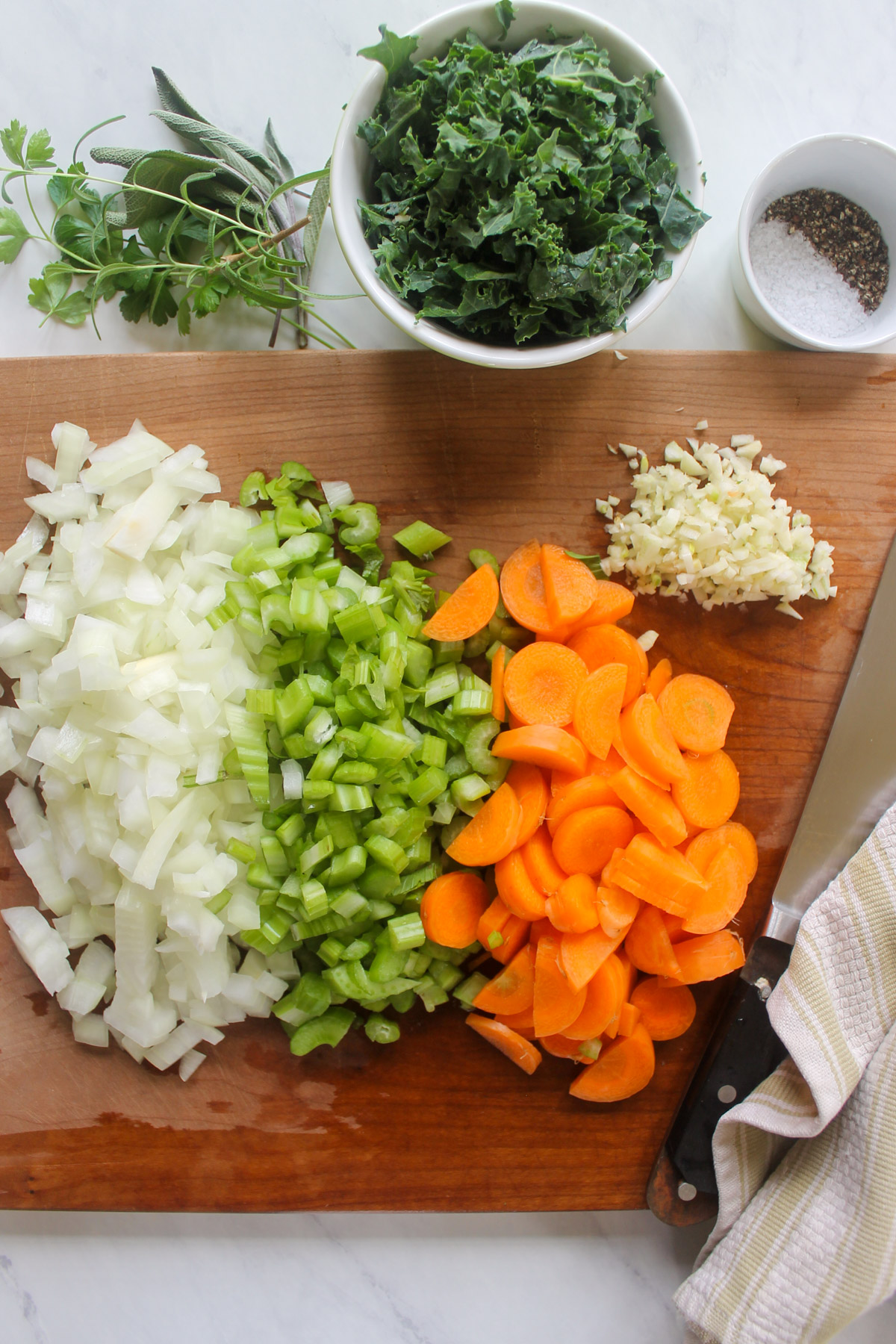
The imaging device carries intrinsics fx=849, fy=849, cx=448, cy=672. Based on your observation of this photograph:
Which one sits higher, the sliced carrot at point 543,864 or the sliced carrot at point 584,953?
the sliced carrot at point 543,864

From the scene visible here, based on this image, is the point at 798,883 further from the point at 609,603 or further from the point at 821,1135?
the point at 609,603

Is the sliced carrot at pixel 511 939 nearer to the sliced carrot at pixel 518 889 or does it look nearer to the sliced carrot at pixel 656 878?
the sliced carrot at pixel 518 889

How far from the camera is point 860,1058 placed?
67.4 inches

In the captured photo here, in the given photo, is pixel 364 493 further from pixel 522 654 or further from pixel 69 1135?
pixel 69 1135

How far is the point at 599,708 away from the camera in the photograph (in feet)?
5.71

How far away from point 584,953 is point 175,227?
167 cm

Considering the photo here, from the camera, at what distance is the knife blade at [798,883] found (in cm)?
179

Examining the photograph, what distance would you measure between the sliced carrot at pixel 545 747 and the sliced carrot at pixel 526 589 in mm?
229

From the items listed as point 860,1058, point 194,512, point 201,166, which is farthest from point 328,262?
point 860,1058

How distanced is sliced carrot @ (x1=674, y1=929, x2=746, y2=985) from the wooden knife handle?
0.14 feet

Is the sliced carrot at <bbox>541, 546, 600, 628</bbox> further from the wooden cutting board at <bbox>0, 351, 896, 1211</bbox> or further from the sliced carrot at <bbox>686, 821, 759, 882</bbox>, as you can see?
the sliced carrot at <bbox>686, 821, 759, 882</bbox>

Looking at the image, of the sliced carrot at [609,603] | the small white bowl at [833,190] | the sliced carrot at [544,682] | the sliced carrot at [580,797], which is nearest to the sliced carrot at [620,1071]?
the sliced carrot at [580,797]

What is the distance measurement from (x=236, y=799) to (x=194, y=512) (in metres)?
0.62

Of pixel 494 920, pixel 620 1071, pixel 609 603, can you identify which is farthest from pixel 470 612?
pixel 620 1071
